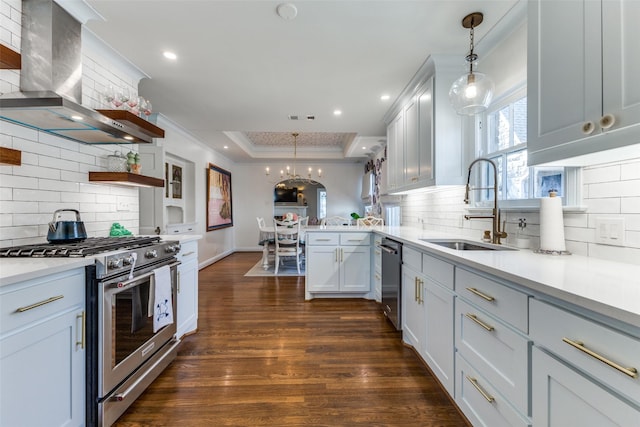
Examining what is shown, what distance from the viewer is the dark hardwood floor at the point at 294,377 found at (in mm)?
1478

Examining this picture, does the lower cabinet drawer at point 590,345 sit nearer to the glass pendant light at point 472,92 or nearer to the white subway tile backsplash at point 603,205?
the white subway tile backsplash at point 603,205

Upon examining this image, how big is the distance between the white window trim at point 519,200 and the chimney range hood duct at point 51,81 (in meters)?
2.75

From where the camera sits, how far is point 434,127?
2410 mm

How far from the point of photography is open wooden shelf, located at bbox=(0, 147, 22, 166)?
141 centimetres

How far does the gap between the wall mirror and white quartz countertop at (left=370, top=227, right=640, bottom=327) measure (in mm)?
6345

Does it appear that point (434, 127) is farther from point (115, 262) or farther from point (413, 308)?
point (115, 262)

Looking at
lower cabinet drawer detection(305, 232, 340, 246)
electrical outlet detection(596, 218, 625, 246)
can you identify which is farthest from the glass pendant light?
lower cabinet drawer detection(305, 232, 340, 246)

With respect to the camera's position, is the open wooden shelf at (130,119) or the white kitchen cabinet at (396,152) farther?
the white kitchen cabinet at (396,152)

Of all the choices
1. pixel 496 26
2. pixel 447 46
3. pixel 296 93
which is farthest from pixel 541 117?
pixel 296 93

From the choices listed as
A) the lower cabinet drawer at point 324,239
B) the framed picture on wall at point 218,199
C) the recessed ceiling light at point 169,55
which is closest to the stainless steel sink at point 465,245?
the lower cabinet drawer at point 324,239

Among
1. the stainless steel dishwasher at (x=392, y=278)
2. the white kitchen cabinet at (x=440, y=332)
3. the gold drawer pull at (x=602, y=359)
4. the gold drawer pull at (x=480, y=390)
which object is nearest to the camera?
the gold drawer pull at (x=602, y=359)

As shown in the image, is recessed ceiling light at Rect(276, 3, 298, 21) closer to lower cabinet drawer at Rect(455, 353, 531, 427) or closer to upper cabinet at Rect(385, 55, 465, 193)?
upper cabinet at Rect(385, 55, 465, 193)

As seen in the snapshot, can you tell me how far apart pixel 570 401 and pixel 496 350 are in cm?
32

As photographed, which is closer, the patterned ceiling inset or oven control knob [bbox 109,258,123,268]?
oven control knob [bbox 109,258,123,268]
